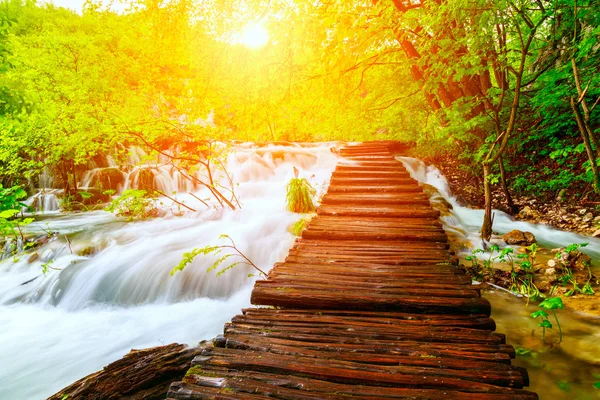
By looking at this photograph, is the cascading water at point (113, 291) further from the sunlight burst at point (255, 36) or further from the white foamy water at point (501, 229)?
the sunlight burst at point (255, 36)

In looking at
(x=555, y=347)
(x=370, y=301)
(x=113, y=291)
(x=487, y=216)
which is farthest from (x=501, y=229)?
(x=113, y=291)

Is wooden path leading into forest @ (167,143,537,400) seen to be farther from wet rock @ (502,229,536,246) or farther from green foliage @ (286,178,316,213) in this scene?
green foliage @ (286,178,316,213)

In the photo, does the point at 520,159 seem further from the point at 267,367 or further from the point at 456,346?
the point at 267,367

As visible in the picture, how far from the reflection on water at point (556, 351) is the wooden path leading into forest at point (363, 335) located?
3.96ft

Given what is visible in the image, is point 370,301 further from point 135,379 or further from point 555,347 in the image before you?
point 555,347


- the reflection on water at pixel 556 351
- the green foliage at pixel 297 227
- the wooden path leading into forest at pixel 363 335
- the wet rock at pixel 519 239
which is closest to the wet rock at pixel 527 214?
the wet rock at pixel 519 239

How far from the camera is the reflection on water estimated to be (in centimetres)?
259

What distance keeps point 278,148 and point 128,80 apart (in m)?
11.0

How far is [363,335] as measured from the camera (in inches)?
81.5

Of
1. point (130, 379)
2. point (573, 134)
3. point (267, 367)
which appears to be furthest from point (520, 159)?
point (130, 379)

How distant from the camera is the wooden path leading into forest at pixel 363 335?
1.64 m

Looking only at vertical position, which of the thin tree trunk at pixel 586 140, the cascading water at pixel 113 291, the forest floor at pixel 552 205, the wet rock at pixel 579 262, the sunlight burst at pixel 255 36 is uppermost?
the sunlight burst at pixel 255 36

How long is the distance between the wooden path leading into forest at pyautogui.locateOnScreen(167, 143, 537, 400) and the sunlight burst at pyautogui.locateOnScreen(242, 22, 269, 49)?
17.2 feet

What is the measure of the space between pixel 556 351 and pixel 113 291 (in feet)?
22.4
